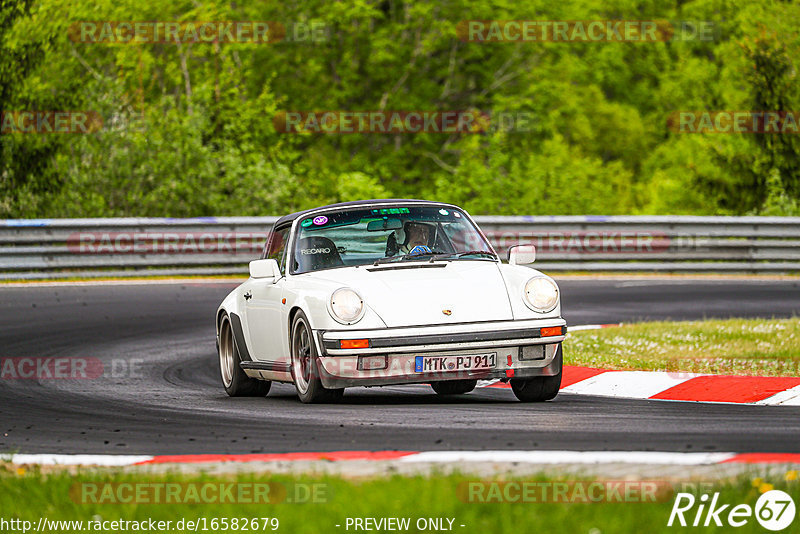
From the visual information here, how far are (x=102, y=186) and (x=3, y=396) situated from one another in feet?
48.2

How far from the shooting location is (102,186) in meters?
24.3

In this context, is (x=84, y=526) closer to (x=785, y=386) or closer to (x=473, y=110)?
(x=785, y=386)

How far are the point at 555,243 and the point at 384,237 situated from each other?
1288 centimetres

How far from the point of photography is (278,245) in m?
10.5

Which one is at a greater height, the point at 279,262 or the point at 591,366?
the point at 279,262

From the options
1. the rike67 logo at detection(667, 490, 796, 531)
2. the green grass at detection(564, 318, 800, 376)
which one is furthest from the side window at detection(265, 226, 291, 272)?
the rike67 logo at detection(667, 490, 796, 531)

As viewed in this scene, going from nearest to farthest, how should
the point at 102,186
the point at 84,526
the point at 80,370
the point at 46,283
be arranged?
the point at 84,526 < the point at 80,370 < the point at 46,283 < the point at 102,186

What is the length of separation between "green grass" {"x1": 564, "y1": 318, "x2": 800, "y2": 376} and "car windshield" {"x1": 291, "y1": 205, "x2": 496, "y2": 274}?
188 centimetres

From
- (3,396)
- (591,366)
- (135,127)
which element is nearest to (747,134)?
(135,127)
